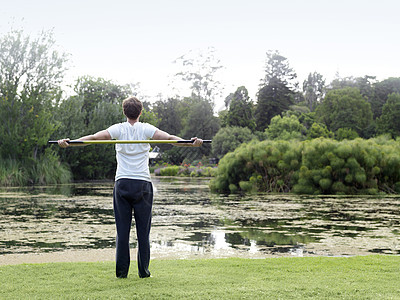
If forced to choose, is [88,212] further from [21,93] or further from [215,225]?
[21,93]

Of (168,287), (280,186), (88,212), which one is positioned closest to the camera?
(168,287)

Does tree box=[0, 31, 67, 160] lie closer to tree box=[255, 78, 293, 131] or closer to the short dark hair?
the short dark hair

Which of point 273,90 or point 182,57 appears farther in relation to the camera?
point 182,57

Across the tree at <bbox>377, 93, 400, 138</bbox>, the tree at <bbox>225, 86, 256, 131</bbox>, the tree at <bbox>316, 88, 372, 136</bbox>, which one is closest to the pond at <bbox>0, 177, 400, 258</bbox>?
the tree at <bbox>377, 93, 400, 138</bbox>

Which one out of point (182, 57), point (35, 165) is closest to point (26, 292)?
point (35, 165)

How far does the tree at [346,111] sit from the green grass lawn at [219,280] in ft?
176

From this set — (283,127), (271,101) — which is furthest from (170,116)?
(283,127)

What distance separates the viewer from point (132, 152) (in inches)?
187

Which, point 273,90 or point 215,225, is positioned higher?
point 273,90

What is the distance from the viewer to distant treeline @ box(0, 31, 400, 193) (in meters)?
26.5

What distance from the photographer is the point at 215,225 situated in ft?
31.9

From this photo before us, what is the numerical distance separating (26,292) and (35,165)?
23681mm

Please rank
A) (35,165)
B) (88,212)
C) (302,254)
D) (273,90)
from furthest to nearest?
(273,90), (35,165), (88,212), (302,254)

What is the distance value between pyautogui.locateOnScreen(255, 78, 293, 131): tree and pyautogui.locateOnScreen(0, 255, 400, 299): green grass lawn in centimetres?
5882
